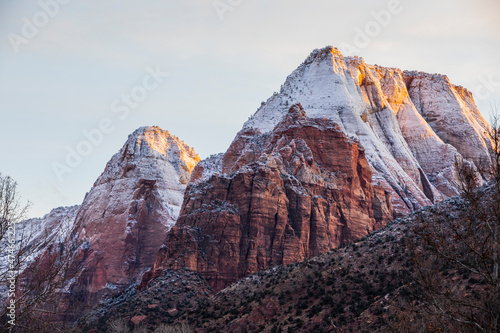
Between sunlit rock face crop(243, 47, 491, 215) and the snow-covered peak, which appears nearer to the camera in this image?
sunlit rock face crop(243, 47, 491, 215)

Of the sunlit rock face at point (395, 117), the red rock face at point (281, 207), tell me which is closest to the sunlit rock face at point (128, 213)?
the sunlit rock face at point (395, 117)

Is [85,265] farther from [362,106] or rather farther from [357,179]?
[362,106]

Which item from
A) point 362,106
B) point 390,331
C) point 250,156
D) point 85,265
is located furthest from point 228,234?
point 390,331

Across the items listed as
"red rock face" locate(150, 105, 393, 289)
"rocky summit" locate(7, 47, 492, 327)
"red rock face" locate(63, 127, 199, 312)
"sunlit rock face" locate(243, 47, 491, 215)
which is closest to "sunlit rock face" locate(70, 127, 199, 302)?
"red rock face" locate(63, 127, 199, 312)

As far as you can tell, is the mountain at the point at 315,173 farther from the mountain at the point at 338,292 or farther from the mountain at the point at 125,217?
the mountain at the point at 338,292

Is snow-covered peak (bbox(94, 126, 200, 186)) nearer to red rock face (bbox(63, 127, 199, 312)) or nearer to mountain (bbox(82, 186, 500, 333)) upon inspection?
red rock face (bbox(63, 127, 199, 312))

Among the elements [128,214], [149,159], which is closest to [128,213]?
[128,214]
